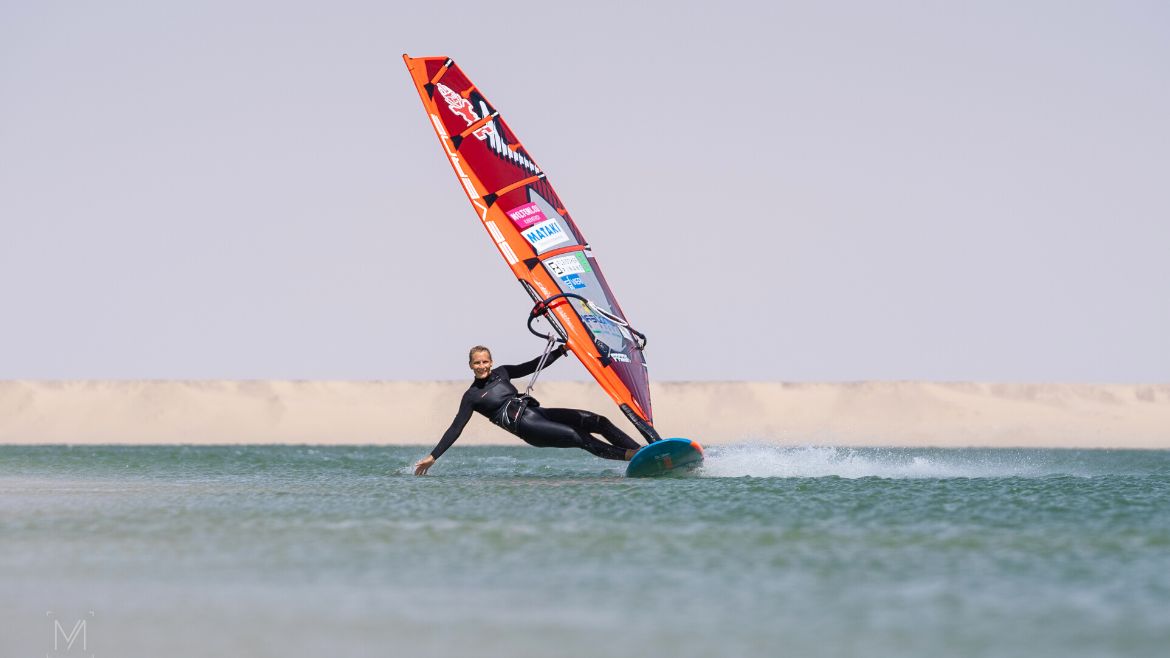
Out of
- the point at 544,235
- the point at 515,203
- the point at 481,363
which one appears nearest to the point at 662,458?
the point at 481,363

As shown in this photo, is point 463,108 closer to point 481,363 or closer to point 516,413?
point 481,363

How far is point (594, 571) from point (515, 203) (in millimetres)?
9058

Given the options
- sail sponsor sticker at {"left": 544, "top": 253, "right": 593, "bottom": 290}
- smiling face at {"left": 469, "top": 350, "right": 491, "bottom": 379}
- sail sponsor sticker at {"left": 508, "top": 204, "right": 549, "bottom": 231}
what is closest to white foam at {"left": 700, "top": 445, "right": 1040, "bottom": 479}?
sail sponsor sticker at {"left": 544, "top": 253, "right": 593, "bottom": 290}

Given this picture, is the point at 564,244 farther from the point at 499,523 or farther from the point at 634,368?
the point at 499,523

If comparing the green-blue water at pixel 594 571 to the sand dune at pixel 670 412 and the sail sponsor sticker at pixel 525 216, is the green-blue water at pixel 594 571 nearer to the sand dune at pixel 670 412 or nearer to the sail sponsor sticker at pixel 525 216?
the sail sponsor sticker at pixel 525 216

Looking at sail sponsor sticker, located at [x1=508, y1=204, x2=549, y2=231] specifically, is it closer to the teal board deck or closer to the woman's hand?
the woman's hand

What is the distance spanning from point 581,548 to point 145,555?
2.61 meters

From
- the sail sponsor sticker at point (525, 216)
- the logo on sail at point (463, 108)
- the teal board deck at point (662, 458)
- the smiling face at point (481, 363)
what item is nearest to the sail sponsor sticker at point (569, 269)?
the sail sponsor sticker at point (525, 216)

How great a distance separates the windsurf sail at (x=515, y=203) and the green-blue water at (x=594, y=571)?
3.01 metres

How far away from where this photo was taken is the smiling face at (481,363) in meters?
15.0

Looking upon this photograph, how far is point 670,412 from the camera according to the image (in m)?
71.4

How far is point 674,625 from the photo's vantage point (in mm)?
6723

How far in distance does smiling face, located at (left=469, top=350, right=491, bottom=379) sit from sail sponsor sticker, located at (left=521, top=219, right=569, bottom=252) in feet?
6.64

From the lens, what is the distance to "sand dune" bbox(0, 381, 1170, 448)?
64.8m
